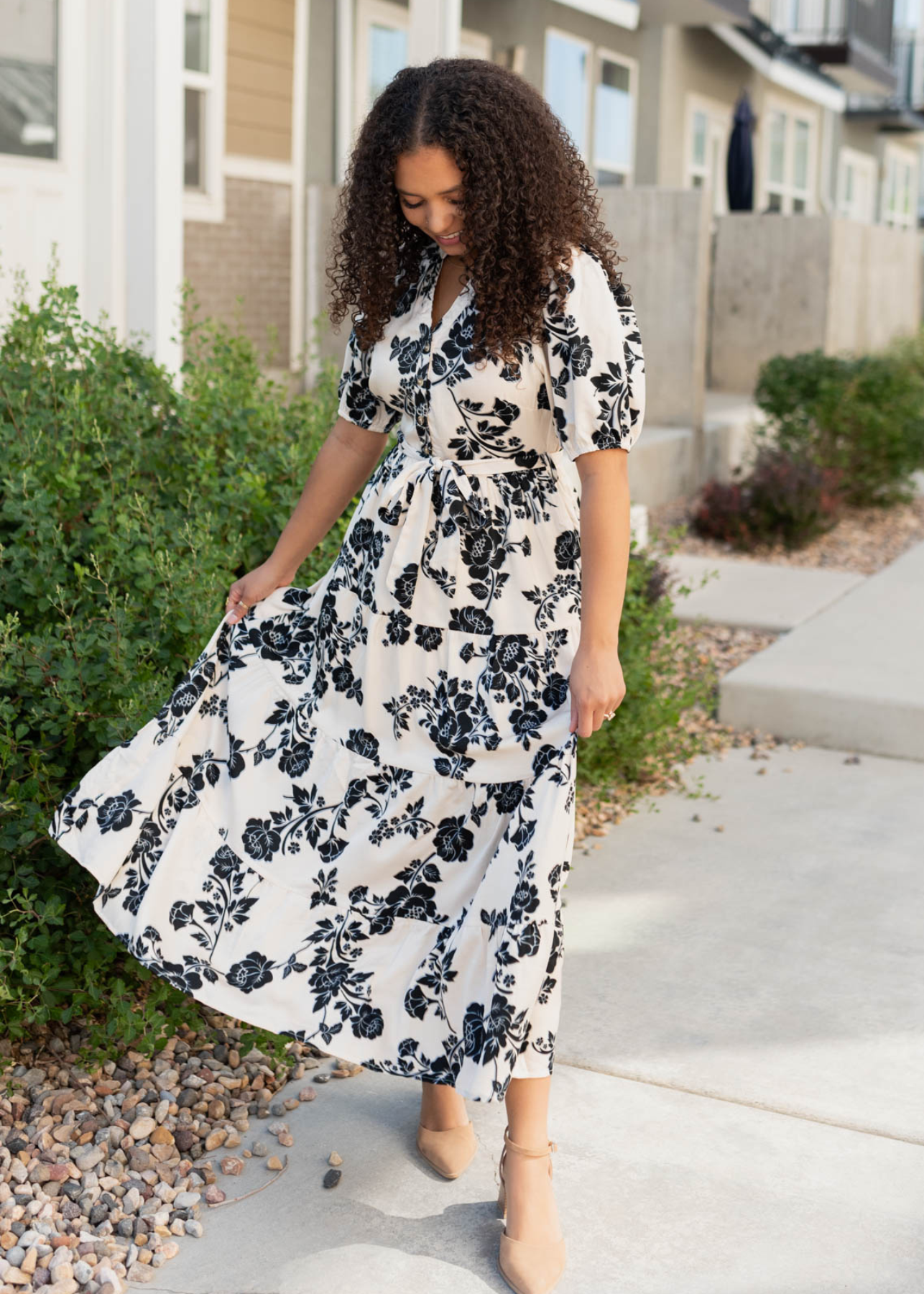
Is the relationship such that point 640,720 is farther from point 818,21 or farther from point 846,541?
point 818,21

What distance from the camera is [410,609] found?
2258mm

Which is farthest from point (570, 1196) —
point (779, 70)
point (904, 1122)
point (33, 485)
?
point (779, 70)

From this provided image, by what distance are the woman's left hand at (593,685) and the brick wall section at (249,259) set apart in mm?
7873

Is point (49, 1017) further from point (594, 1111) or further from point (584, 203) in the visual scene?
point (584, 203)

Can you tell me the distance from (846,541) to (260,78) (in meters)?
5.13

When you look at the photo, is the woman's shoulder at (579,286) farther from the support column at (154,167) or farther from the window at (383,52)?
the window at (383,52)

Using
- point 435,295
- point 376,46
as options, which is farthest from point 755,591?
point 376,46

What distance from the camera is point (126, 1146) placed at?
252 centimetres

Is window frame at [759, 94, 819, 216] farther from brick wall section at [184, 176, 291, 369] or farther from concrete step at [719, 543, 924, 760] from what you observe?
concrete step at [719, 543, 924, 760]

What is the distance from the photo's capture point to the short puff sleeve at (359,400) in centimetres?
240

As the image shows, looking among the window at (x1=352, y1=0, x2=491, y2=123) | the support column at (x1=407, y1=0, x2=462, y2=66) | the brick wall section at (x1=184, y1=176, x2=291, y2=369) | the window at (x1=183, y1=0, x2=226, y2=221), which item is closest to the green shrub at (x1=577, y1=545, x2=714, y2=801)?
the support column at (x1=407, y1=0, x2=462, y2=66)

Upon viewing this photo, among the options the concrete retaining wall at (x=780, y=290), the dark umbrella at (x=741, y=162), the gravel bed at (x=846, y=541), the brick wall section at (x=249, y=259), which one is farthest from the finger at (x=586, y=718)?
the dark umbrella at (x=741, y=162)

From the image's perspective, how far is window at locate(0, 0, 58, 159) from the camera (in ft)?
18.8

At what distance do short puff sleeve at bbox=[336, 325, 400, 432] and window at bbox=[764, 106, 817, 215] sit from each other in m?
17.2
